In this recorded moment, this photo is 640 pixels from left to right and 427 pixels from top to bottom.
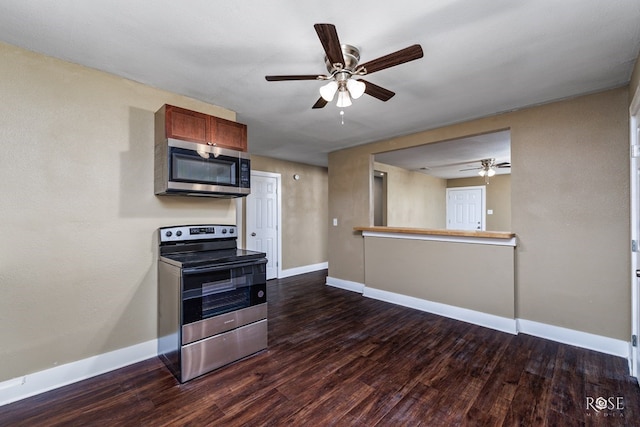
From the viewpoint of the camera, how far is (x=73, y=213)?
2143 mm

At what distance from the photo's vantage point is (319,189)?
6.37m

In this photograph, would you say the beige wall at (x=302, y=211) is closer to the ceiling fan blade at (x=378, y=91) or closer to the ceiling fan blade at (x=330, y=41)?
the ceiling fan blade at (x=378, y=91)

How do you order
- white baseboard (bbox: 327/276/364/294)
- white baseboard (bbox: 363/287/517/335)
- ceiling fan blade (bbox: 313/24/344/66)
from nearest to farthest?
ceiling fan blade (bbox: 313/24/344/66) → white baseboard (bbox: 363/287/517/335) → white baseboard (bbox: 327/276/364/294)

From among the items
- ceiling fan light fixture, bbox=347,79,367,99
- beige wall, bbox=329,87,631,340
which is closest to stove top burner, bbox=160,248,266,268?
ceiling fan light fixture, bbox=347,79,367,99

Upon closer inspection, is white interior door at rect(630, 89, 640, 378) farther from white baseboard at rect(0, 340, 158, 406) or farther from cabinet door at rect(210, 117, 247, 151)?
white baseboard at rect(0, 340, 158, 406)

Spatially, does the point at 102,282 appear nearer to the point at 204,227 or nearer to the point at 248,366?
the point at 204,227

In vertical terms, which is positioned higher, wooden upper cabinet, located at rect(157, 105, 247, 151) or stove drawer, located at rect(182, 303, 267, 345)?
wooden upper cabinet, located at rect(157, 105, 247, 151)

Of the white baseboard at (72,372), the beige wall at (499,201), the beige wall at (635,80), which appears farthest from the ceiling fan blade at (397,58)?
the beige wall at (499,201)

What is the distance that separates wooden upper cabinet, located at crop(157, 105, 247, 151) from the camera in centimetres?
236

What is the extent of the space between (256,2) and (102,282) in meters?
2.31

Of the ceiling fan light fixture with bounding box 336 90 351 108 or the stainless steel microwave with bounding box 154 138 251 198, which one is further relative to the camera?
the stainless steel microwave with bounding box 154 138 251 198

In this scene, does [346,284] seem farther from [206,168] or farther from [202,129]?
[202,129]

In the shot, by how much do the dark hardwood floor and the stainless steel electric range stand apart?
0.44 ft

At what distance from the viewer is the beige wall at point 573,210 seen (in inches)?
99.7
